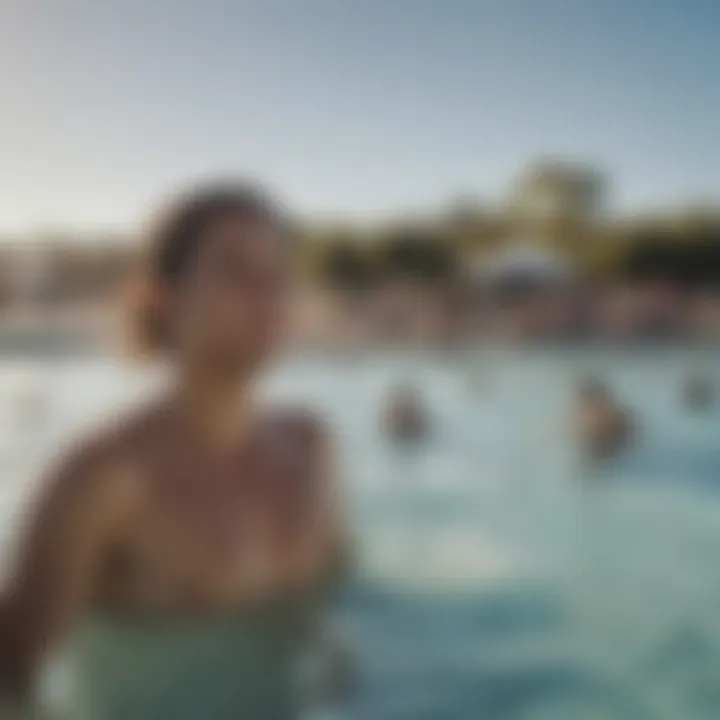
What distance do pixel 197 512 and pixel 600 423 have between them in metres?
0.78

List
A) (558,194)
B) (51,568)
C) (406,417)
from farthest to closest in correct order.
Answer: (406,417), (558,194), (51,568)

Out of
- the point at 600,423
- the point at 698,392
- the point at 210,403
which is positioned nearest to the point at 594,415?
the point at 600,423

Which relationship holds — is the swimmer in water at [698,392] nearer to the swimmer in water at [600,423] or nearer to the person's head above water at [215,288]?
the swimmer in water at [600,423]

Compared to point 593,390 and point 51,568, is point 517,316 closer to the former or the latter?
point 593,390

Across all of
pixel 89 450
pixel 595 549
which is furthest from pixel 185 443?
pixel 595 549

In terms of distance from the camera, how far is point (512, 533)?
1.61 m

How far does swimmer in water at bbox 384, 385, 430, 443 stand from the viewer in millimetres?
1624

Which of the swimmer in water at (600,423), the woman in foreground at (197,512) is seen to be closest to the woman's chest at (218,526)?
the woman in foreground at (197,512)

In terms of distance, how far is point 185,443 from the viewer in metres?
1.33

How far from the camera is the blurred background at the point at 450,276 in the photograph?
143 cm

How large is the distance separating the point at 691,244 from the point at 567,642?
0.67 m

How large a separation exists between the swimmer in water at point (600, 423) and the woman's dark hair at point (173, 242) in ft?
2.22

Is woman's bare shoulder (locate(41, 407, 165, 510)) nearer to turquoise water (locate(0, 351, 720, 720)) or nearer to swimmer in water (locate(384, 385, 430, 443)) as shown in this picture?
turquoise water (locate(0, 351, 720, 720))

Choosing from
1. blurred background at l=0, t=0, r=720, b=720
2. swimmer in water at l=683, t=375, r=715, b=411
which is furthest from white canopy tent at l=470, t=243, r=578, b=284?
swimmer in water at l=683, t=375, r=715, b=411
